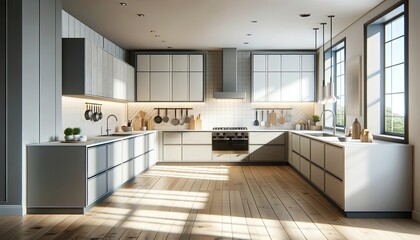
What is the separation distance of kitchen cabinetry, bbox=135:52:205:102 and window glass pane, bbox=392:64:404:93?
422 cm

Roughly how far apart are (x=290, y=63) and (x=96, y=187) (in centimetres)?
522

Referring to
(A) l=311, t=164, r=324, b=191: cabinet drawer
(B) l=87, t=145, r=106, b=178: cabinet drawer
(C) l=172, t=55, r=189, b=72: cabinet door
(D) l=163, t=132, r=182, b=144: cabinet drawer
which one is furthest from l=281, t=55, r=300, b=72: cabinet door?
(B) l=87, t=145, r=106, b=178: cabinet drawer

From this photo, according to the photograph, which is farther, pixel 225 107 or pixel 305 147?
pixel 225 107

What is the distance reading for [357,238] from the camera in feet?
10.6

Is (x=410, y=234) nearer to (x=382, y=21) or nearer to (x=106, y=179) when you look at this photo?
(x=382, y=21)

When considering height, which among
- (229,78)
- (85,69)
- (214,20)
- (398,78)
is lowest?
(398,78)

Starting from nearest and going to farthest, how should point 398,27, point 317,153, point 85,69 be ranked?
1. point 398,27
2. point 85,69
3. point 317,153

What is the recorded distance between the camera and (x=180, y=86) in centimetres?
805

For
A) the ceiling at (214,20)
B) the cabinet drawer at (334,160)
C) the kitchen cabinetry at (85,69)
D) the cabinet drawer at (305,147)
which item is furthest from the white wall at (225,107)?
the cabinet drawer at (334,160)

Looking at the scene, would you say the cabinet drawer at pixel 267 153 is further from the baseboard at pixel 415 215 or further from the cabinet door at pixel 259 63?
the baseboard at pixel 415 215

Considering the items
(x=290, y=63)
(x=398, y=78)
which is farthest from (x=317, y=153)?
(x=290, y=63)

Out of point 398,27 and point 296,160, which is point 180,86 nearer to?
point 296,160

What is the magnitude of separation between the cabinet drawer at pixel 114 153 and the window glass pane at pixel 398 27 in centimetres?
392

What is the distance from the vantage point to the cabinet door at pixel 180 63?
26.4ft
